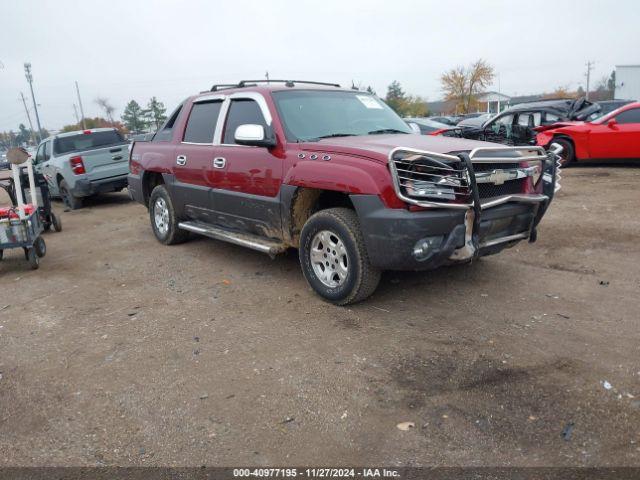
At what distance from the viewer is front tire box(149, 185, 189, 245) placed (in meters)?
6.54

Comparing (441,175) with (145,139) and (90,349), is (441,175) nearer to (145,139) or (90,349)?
(90,349)

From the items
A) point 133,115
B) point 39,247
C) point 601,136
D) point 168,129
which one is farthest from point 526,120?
point 133,115

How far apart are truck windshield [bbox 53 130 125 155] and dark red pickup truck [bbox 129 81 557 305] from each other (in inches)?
224

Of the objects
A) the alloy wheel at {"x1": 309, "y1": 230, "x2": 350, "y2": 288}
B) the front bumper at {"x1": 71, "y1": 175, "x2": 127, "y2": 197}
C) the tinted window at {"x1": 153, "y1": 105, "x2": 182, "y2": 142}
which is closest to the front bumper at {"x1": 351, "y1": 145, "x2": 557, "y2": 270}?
the alloy wheel at {"x1": 309, "y1": 230, "x2": 350, "y2": 288}

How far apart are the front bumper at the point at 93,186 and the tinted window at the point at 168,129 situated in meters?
4.29

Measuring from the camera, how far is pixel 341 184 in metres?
4.04

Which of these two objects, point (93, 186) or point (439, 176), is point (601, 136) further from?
point (93, 186)

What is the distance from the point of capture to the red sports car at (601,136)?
34.7 ft

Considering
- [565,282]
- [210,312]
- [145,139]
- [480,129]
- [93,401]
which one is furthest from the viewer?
[480,129]

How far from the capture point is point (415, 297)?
454 centimetres

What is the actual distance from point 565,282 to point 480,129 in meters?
8.83

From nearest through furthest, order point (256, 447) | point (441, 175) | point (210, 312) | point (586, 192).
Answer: point (256, 447) < point (441, 175) < point (210, 312) < point (586, 192)

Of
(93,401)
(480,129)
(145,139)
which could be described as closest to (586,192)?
(480,129)

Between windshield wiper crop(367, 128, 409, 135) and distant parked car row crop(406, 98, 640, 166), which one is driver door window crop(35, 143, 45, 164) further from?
distant parked car row crop(406, 98, 640, 166)
